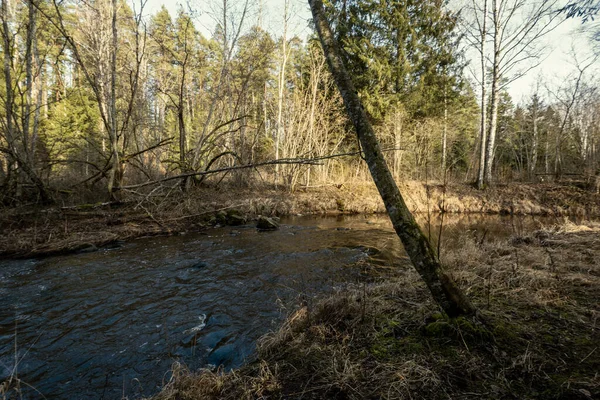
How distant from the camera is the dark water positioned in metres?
2.90

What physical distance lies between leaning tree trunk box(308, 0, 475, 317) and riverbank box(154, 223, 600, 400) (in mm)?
235

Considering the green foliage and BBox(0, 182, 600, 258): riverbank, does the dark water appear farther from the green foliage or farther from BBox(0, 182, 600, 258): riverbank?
the green foliage

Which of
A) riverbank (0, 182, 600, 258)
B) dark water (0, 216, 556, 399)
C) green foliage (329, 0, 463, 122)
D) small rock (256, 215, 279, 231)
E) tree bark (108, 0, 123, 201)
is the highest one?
green foliage (329, 0, 463, 122)

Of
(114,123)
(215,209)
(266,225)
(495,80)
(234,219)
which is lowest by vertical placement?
(266,225)

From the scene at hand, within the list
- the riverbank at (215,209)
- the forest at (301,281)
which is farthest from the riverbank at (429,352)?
the riverbank at (215,209)

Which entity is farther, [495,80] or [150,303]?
[495,80]

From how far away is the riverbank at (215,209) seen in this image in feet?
23.4

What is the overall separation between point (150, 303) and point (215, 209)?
7187mm

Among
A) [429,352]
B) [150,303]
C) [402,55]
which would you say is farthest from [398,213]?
[402,55]

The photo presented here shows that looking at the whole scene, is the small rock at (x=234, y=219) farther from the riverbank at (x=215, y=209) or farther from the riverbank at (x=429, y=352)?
the riverbank at (x=429, y=352)

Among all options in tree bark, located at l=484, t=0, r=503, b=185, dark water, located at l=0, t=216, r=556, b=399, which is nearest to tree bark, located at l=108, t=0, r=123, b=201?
dark water, located at l=0, t=216, r=556, b=399

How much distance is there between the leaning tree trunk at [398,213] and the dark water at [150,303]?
2.01 m

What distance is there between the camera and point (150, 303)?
14.2 ft

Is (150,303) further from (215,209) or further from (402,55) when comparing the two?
(402,55)
